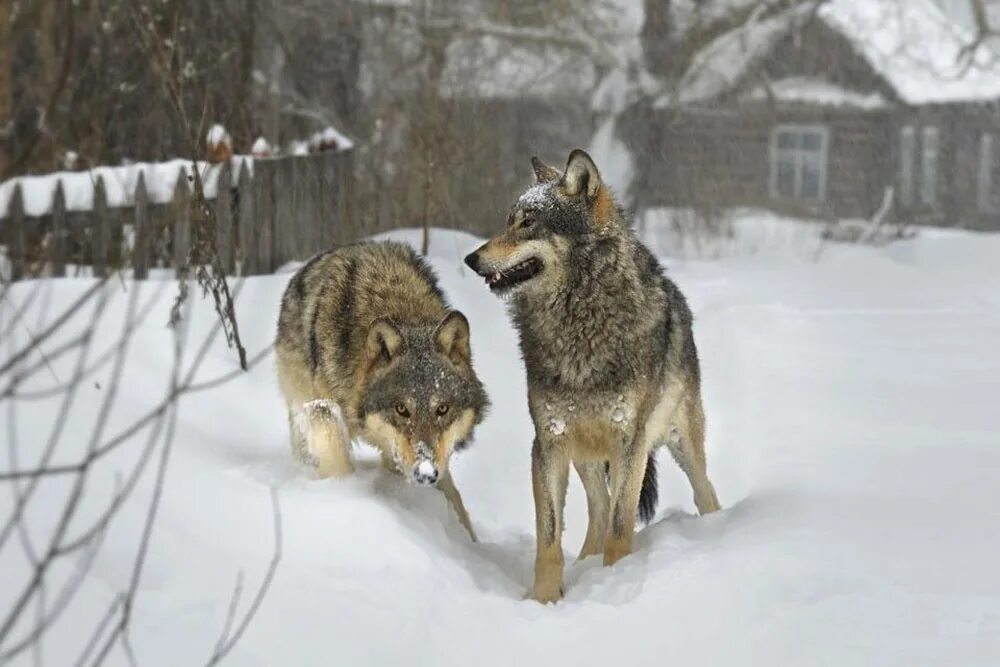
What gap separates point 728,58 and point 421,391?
25.4 meters

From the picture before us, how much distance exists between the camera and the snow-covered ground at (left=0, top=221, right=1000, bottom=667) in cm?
446

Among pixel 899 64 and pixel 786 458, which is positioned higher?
pixel 899 64

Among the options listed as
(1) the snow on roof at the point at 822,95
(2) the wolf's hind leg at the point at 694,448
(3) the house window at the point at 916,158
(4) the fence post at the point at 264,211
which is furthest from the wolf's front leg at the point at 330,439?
(3) the house window at the point at 916,158

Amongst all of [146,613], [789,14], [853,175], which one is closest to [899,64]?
[853,175]

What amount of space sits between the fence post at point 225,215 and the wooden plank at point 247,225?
1.21 ft

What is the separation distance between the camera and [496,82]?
1201 inches

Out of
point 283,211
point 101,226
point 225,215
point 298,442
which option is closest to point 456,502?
point 298,442

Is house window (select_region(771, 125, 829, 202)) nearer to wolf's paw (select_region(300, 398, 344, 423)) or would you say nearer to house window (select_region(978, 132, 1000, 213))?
house window (select_region(978, 132, 1000, 213))

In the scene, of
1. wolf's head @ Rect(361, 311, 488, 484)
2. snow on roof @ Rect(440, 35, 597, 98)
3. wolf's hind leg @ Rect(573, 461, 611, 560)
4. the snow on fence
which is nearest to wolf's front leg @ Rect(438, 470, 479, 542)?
wolf's head @ Rect(361, 311, 488, 484)

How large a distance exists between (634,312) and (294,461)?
7.66 ft

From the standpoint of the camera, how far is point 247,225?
12.2 meters

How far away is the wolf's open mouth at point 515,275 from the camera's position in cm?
595

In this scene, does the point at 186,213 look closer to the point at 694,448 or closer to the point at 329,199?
the point at 694,448

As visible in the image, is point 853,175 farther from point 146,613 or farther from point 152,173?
point 146,613
